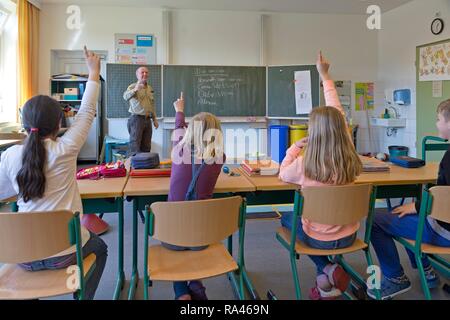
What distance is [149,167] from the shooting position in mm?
2430

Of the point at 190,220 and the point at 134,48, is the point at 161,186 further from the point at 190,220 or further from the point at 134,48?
the point at 134,48

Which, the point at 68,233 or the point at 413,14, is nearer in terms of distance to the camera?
the point at 68,233

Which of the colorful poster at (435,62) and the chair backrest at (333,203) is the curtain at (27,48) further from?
the colorful poster at (435,62)

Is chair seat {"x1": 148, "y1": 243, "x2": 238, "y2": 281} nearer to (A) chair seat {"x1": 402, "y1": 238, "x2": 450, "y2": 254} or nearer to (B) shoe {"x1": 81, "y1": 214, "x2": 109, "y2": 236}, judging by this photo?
(A) chair seat {"x1": 402, "y1": 238, "x2": 450, "y2": 254}

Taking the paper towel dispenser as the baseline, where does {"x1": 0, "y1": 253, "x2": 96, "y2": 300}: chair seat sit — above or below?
below

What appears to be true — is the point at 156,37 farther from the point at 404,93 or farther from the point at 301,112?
the point at 404,93

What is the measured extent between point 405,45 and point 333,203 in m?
5.51

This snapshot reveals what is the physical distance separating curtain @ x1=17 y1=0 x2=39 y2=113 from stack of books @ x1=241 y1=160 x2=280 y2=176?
4281mm

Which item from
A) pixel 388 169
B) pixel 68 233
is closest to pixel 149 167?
pixel 68 233

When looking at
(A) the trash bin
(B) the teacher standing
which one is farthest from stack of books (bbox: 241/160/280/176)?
(A) the trash bin

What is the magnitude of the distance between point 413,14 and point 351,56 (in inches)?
48.0

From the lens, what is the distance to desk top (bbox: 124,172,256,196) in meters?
1.95

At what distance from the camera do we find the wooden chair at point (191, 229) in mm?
1516
